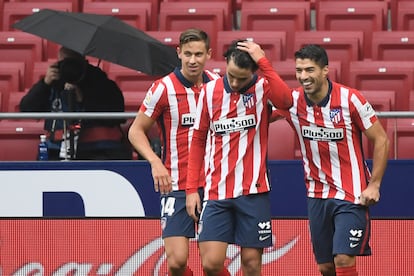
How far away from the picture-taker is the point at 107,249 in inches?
373

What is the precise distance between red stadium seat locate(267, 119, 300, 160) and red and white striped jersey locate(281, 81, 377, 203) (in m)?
1.51

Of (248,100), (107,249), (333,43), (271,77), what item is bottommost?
(107,249)

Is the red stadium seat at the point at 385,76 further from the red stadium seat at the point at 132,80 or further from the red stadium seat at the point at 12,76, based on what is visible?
the red stadium seat at the point at 12,76

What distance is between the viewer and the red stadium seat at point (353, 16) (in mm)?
12469

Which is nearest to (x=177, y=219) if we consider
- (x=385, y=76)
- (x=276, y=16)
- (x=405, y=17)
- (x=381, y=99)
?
(x=381, y=99)

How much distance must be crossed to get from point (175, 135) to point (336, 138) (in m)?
1.12

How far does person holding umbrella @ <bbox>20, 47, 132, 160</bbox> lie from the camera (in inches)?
377

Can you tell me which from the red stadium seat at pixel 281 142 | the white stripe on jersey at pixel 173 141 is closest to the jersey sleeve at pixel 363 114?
the white stripe on jersey at pixel 173 141

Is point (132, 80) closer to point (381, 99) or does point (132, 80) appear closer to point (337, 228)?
point (381, 99)

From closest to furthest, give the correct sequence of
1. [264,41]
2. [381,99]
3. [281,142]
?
1. [281,142]
2. [381,99]
3. [264,41]

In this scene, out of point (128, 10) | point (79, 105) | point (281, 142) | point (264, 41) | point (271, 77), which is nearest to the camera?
point (271, 77)

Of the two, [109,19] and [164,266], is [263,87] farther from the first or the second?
[109,19]

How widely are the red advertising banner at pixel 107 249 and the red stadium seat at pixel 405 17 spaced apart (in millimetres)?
3910

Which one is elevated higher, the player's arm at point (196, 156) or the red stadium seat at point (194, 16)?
the red stadium seat at point (194, 16)
